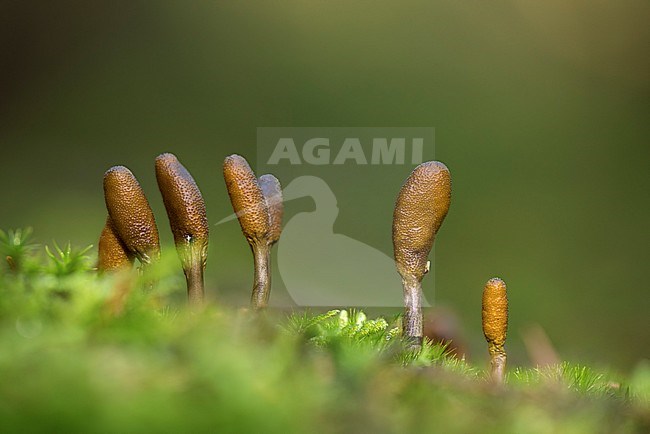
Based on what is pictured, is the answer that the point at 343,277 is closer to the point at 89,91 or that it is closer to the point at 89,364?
the point at 89,91

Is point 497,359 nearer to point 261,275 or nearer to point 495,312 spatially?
point 495,312

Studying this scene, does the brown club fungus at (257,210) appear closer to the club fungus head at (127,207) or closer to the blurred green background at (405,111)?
the club fungus head at (127,207)

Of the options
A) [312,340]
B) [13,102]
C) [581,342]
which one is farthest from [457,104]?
[312,340]

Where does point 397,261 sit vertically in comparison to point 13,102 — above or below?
below

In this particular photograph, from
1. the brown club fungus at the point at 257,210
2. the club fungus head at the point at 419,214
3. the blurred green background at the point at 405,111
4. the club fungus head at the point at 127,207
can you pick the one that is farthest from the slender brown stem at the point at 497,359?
the blurred green background at the point at 405,111

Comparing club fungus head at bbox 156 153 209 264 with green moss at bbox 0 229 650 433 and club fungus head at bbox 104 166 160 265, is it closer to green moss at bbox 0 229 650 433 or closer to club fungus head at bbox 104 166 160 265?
club fungus head at bbox 104 166 160 265

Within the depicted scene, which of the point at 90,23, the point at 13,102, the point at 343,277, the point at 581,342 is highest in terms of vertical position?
the point at 90,23

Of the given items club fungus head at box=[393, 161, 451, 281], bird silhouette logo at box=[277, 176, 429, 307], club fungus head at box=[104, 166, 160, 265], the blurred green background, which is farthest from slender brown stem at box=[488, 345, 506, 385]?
the blurred green background
